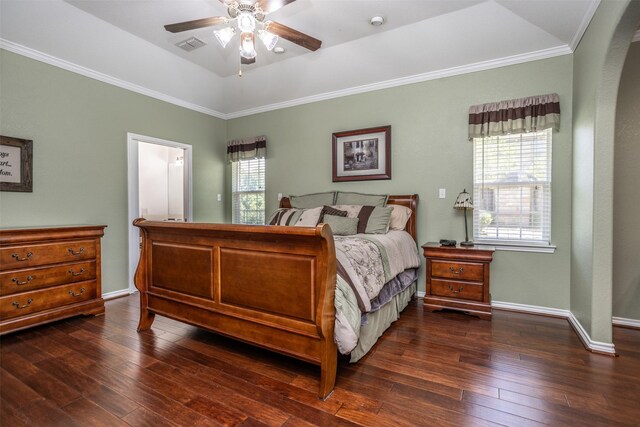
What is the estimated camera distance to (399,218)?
3725mm

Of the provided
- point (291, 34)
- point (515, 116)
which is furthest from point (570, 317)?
point (291, 34)

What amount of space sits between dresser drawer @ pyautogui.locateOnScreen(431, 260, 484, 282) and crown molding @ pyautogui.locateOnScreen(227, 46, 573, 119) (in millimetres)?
2186

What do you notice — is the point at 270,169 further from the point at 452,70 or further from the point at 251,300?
the point at 251,300

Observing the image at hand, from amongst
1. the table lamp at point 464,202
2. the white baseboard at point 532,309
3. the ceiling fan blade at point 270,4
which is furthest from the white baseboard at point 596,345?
the ceiling fan blade at point 270,4

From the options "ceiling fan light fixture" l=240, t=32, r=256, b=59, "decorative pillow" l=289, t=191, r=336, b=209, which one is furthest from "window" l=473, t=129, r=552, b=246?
"ceiling fan light fixture" l=240, t=32, r=256, b=59

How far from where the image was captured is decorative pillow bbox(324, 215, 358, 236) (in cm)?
342

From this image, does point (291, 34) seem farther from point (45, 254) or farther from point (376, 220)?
point (45, 254)

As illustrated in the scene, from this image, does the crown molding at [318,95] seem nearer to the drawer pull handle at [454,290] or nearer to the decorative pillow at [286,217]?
the decorative pillow at [286,217]

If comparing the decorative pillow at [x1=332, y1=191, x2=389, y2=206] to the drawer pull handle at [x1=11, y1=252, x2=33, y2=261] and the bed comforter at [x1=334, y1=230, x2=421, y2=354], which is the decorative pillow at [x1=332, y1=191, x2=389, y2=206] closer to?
the bed comforter at [x1=334, y1=230, x2=421, y2=354]

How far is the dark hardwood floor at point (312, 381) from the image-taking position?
1.64 meters

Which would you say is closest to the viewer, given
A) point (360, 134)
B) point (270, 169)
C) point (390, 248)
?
point (390, 248)

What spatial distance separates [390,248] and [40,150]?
12.3ft

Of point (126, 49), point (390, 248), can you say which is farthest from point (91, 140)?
point (390, 248)

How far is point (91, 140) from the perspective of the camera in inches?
144
